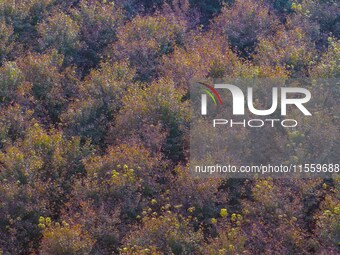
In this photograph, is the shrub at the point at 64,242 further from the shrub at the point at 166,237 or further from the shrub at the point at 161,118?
the shrub at the point at 161,118

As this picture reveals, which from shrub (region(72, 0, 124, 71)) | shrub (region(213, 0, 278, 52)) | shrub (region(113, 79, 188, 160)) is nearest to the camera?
shrub (region(113, 79, 188, 160))

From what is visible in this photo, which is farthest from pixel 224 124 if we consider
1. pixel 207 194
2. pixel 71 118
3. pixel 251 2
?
pixel 251 2

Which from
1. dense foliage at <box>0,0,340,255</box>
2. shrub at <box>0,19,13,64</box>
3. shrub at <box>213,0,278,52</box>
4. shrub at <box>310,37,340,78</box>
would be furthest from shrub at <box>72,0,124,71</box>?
shrub at <box>310,37,340,78</box>

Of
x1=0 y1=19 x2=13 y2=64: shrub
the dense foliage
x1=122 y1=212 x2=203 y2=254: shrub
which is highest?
x1=0 y1=19 x2=13 y2=64: shrub

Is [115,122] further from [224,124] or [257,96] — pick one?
[257,96]

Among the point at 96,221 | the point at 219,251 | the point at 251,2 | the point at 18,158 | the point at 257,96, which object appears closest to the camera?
the point at 219,251

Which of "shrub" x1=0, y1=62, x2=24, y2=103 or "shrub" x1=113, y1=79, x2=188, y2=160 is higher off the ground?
"shrub" x1=0, y1=62, x2=24, y2=103

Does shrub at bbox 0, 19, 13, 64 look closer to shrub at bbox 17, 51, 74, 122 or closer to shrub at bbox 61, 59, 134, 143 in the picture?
shrub at bbox 17, 51, 74, 122

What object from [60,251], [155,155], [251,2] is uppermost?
[251,2]
